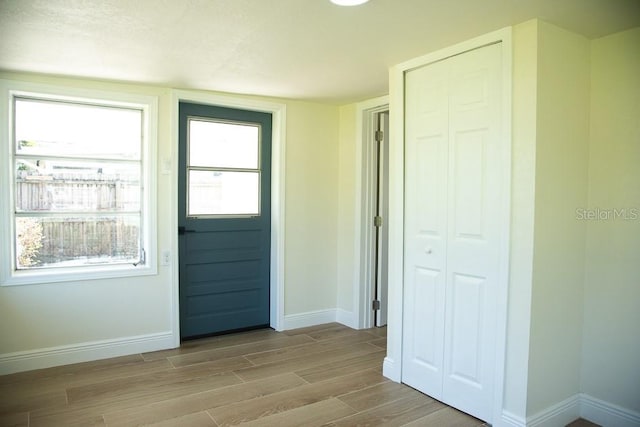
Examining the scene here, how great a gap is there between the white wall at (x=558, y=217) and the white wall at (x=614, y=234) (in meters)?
0.05

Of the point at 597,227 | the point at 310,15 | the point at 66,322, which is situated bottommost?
the point at 66,322

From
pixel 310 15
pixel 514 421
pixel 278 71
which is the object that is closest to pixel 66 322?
pixel 278 71

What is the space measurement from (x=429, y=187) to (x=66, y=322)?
9.72 feet

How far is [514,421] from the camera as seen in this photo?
7.79ft

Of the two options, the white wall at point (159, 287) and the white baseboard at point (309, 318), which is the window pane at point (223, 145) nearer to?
the white wall at point (159, 287)

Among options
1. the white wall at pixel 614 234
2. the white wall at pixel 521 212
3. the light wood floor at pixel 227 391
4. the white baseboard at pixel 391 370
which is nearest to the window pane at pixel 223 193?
the light wood floor at pixel 227 391

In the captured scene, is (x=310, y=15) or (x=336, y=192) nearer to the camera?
(x=310, y=15)

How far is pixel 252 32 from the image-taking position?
245 centimetres

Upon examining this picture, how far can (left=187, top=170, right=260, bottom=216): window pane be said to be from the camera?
159 inches

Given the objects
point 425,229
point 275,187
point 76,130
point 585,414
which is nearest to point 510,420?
point 585,414

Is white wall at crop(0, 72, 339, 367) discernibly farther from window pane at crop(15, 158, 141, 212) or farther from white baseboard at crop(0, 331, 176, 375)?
window pane at crop(15, 158, 141, 212)

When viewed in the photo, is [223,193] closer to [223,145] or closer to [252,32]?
[223,145]

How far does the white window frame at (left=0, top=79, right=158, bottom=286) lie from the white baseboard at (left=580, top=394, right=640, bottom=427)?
10.9 feet

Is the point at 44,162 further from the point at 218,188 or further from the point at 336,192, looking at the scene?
the point at 336,192
